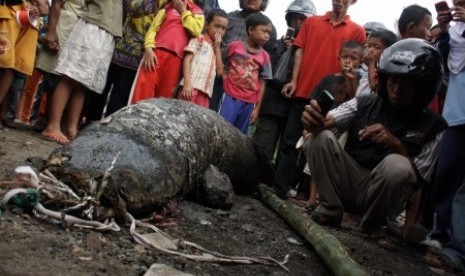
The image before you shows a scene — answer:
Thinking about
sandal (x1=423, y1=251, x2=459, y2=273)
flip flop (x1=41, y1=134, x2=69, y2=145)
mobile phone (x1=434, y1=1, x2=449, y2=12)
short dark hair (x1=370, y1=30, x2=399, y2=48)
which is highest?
mobile phone (x1=434, y1=1, x2=449, y2=12)

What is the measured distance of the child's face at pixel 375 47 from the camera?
15.3ft

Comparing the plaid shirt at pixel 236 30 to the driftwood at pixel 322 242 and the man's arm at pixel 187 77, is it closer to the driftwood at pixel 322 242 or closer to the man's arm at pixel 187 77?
the man's arm at pixel 187 77

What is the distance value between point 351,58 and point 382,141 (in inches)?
53.3

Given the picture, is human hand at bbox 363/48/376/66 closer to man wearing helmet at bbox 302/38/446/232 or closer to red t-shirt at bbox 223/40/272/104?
man wearing helmet at bbox 302/38/446/232

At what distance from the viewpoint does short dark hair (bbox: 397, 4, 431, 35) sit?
4777mm

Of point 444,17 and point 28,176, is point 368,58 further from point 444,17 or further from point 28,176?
point 28,176

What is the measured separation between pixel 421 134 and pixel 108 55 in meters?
2.97

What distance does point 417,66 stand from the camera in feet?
11.9

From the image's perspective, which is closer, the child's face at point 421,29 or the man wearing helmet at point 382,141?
the man wearing helmet at point 382,141

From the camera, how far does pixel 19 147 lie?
12.7 ft

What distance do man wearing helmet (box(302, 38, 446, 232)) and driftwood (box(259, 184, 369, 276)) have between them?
29 centimetres

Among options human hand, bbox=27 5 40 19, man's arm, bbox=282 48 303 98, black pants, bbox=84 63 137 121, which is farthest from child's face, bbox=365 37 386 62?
human hand, bbox=27 5 40 19

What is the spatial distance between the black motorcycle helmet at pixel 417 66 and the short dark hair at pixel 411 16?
113 centimetres

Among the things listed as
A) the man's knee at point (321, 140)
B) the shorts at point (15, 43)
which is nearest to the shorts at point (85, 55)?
the shorts at point (15, 43)
